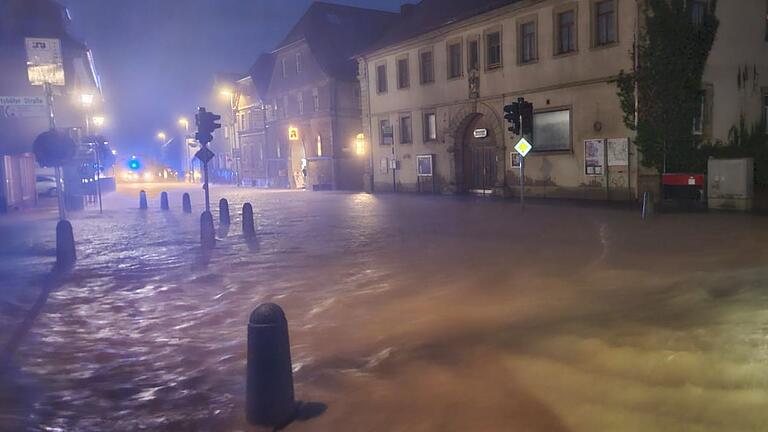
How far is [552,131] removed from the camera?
85.7 feet

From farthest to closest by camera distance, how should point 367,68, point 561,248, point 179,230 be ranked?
point 367,68
point 179,230
point 561,248

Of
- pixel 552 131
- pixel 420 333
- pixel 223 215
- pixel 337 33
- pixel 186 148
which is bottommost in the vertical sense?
pixel 420 333

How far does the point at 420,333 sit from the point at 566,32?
2209 cm

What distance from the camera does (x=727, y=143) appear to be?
2366 cm

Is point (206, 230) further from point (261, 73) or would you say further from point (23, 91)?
point (261, 73)

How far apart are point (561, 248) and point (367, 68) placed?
1124 inches

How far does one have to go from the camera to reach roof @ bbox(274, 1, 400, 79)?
1807 inches

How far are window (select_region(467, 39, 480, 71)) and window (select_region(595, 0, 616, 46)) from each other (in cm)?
713

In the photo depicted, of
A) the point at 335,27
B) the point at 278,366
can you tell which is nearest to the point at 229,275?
the point at 278,366

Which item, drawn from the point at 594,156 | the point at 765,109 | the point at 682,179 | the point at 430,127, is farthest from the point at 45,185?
the point at 765,109

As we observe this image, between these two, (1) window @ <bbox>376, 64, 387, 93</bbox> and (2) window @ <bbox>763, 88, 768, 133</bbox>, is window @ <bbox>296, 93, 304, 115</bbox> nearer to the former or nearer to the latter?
(1) window @ <bbox>376, 64, 387, 93</bbox>

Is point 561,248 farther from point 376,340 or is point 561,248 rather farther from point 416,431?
point 416,431

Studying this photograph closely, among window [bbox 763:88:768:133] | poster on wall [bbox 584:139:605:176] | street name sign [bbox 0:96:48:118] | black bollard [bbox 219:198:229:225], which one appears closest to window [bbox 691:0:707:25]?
window [bbox 763:88:768:133]

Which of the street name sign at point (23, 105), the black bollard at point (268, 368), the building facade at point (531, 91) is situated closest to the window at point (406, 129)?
the building facade at point (531, 91)
